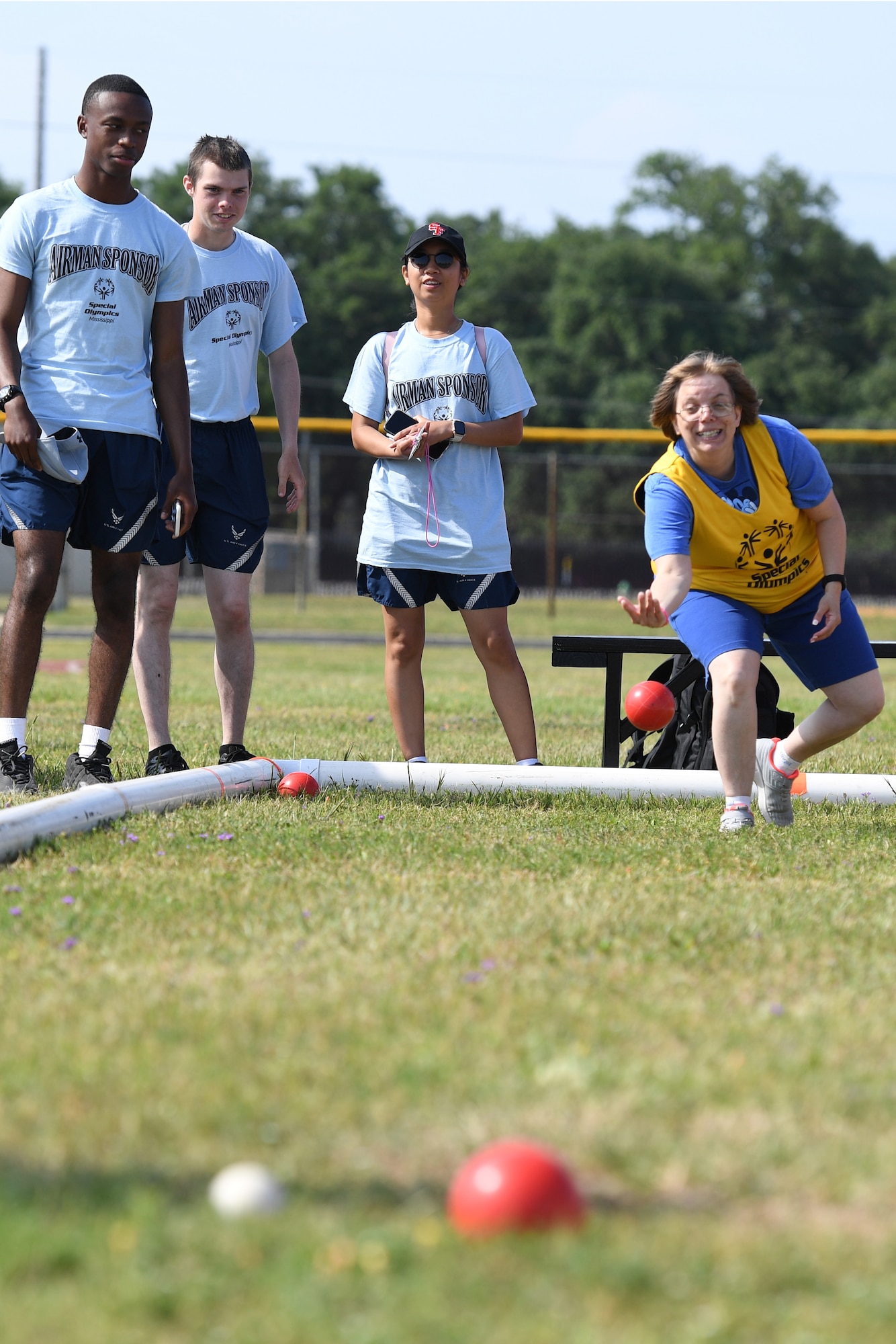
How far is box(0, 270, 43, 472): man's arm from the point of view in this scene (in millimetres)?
4941

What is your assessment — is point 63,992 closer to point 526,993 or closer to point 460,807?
point 526,993

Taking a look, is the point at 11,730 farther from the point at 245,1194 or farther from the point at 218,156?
the point at 245,1194

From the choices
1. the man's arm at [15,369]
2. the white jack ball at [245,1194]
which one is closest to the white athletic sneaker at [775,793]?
the man's arm at [15,369]

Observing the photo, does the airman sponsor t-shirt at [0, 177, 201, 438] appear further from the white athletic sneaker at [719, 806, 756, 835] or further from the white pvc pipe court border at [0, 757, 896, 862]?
the white athletic sneaker at [719, 806, 756, 835]

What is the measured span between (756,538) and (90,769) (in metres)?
2.43

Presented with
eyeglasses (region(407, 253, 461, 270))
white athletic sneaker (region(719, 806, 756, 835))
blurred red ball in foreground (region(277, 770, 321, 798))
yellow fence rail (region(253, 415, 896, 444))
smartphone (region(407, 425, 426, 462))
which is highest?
eyeglasses (region(407, 253, 461, 270))

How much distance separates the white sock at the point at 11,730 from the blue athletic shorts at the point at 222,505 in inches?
33.3

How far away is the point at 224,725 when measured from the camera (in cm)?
587

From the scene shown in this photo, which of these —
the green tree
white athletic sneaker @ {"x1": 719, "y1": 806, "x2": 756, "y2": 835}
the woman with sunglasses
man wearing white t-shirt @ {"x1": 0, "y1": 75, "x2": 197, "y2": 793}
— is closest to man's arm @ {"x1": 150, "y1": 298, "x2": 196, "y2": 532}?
man wearing white t-shirt @ {"x1": 0, "y1": 75, "x2": 197, "y2": 793}

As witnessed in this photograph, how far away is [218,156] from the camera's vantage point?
18.3 ft

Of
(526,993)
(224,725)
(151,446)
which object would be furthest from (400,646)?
(526,993)

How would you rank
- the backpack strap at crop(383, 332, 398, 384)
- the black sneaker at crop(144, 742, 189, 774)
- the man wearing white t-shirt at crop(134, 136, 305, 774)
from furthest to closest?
the backpack strap at crop(383, 332, 398, 384) < the man wearing white t-shirt at crop(134, 136, 305, 774) < the black sneaker at crop(144, 742, 189, 774)

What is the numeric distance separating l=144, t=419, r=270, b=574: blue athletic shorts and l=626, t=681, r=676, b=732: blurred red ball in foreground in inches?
64.6

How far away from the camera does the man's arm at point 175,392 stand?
210 inches
